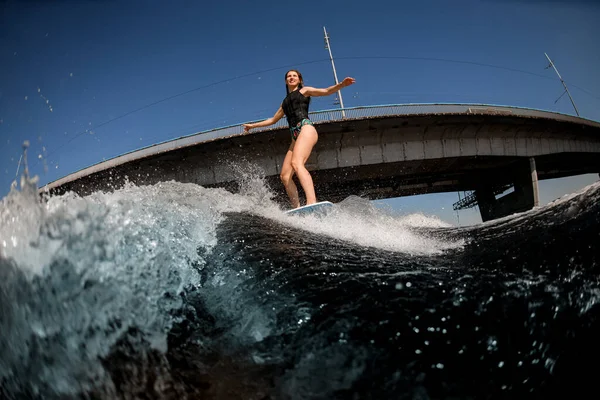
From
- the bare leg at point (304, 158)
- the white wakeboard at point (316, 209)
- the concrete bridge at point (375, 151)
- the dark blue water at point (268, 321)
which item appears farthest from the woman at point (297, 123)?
the concrete bridge at point (375, 151)

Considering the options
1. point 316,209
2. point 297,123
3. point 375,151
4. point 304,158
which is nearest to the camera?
point 316,209

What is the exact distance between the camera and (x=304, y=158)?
4.36 meters

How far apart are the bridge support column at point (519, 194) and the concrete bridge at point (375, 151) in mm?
61

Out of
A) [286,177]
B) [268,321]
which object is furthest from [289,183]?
[268,321]

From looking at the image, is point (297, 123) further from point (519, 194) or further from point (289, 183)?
point (519, 194)

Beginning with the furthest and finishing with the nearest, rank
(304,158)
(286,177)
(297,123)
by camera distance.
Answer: (297,123), (286,177), (304,158)

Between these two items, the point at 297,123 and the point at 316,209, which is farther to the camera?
the point at 297,123

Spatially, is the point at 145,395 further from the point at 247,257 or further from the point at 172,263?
the point at 247,257

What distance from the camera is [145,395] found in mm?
1161

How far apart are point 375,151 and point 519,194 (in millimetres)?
10498

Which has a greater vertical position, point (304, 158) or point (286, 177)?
point (304, 158)

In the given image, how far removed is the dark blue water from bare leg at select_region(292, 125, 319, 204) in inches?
87.9

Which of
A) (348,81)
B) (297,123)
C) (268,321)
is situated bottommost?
(268,321)

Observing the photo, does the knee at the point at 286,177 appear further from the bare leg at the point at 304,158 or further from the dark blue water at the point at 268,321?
the dark blue water at the point at 268,321
